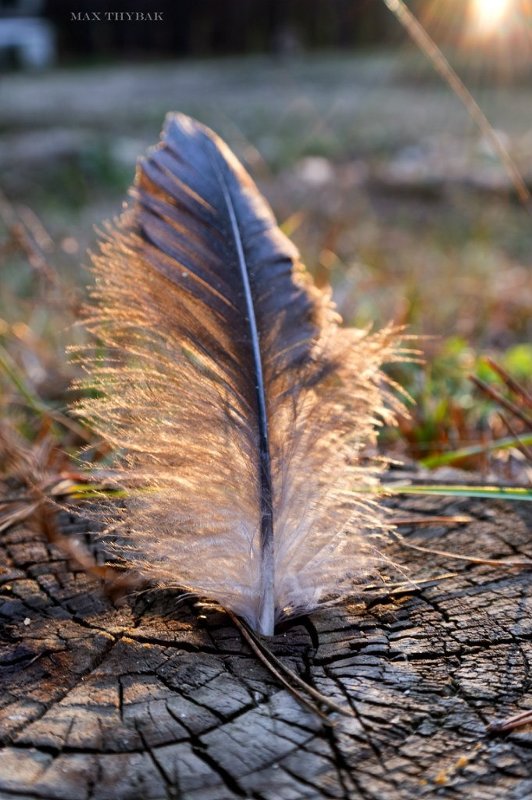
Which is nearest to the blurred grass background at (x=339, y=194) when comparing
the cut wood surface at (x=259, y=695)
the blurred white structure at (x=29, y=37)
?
the cut wood surface at (x=259, y=695)

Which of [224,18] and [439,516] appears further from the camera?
[224,18]

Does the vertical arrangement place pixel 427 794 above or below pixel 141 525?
below

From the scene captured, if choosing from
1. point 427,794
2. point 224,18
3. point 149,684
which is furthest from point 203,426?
point 224,18

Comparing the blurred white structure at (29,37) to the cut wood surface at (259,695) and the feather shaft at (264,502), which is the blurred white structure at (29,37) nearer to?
the feather shaft at (264,502)

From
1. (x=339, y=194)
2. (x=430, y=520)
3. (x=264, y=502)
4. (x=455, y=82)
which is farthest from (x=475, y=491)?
(x=339, y=194)

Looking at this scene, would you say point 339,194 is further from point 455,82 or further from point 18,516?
point 18,516

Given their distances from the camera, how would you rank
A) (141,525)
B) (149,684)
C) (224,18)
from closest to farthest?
(149,684)
(141,525)
(224,18)

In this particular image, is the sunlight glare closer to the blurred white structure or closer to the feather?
the blurred white structure

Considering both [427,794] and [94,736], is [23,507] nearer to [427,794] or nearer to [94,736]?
[94,736]
